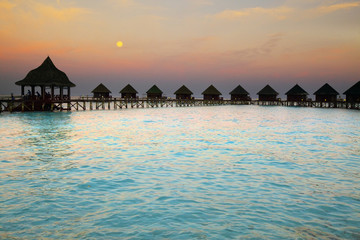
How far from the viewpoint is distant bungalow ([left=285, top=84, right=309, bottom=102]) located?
229 feet

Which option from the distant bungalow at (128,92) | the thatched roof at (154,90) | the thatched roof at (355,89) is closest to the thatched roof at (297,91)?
the thatched roof at (355,89)

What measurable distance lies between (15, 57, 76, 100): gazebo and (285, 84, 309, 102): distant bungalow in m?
51.0

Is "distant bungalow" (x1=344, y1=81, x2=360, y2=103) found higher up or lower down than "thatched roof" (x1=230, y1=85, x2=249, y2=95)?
lower down

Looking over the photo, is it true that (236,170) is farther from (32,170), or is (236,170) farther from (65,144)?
(65,144)

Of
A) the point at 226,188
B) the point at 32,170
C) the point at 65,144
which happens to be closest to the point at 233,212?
the point at 226,188

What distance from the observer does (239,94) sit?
79.4m

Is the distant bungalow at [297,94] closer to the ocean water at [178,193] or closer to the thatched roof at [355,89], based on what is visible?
the thatched roof at [355,89]

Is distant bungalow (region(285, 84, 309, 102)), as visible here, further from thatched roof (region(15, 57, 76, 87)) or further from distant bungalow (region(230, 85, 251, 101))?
thatched roof (region(15, 57, 76, 87))

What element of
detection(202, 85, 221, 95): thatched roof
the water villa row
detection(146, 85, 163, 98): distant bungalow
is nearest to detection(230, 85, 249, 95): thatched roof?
the water villa row

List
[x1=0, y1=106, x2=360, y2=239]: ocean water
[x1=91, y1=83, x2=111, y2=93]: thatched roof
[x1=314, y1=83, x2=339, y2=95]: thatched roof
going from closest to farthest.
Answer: [x1=0, y1=106, x2=360, y2=239]: ocean water, [x1=91, y1=83, x2=111, y2=93]: thatched roof, [x1=314, y1=83, x2=339, y2=95]: thatched roof

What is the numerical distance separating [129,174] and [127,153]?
3676 mm

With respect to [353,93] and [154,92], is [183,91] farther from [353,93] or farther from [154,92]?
[353,93]

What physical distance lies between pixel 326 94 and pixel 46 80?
55.3 m

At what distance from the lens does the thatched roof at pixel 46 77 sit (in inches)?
1457
